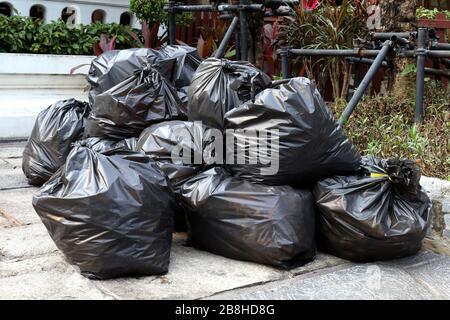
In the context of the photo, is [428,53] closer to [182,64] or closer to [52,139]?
[182,64]

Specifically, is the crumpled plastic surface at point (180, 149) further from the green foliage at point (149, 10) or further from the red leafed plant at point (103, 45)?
the green foliage at point (149, 10)

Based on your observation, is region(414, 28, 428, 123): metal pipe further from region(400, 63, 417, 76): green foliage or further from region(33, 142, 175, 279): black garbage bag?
region(33, 142, 175, 279): black garbage bag

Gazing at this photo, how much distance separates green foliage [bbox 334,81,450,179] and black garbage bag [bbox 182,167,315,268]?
127cm

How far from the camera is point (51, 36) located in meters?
6.98

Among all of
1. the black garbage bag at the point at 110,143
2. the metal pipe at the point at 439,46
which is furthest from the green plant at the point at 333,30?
the black garbage bag at the point at 110,143

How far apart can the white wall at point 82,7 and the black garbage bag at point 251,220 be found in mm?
4863

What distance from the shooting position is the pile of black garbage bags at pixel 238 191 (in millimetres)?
2961

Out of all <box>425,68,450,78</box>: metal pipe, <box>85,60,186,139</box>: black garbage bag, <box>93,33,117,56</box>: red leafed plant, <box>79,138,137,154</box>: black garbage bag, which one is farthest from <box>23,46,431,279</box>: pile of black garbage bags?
<box>93,33,117,56</box>: red leafed plant

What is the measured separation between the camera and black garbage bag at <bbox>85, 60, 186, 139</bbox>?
13.2ft

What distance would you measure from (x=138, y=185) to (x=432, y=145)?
235cm

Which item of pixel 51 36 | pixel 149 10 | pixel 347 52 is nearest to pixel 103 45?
pixel 51 36

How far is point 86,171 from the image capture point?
3.04 metres

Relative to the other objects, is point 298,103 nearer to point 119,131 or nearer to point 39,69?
point 119,131
